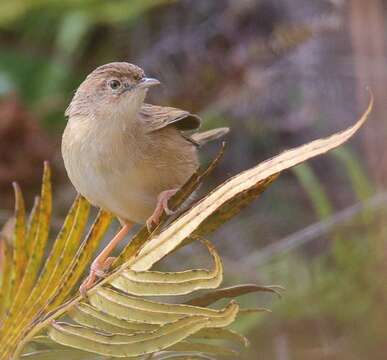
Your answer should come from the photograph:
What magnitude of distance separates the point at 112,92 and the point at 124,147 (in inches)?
11.2

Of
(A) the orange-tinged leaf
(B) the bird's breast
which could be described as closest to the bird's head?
(B) the bird's breast

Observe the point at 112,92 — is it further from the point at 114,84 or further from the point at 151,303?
the point at 151,303

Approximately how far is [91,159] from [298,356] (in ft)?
2.28

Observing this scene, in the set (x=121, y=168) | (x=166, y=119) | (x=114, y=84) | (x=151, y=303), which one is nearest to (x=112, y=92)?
(x=114, y=84)

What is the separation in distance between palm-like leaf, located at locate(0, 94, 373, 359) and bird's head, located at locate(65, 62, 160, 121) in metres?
0.94

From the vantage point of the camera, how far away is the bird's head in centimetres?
247

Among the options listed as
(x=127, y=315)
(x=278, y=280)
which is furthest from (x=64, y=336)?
(x=278, y=280)

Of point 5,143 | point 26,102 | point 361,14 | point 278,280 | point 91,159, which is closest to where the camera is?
point 91,159

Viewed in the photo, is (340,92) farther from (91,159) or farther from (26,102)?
(91,159)

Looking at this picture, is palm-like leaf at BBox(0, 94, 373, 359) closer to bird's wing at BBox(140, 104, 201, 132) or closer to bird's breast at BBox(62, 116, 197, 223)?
bird's breast at BBox(62, 116, 197, 223)

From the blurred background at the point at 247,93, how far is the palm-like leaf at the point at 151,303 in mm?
2262

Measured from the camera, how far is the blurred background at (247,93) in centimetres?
436

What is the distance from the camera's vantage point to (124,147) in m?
2.31

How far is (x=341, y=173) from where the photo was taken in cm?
620
